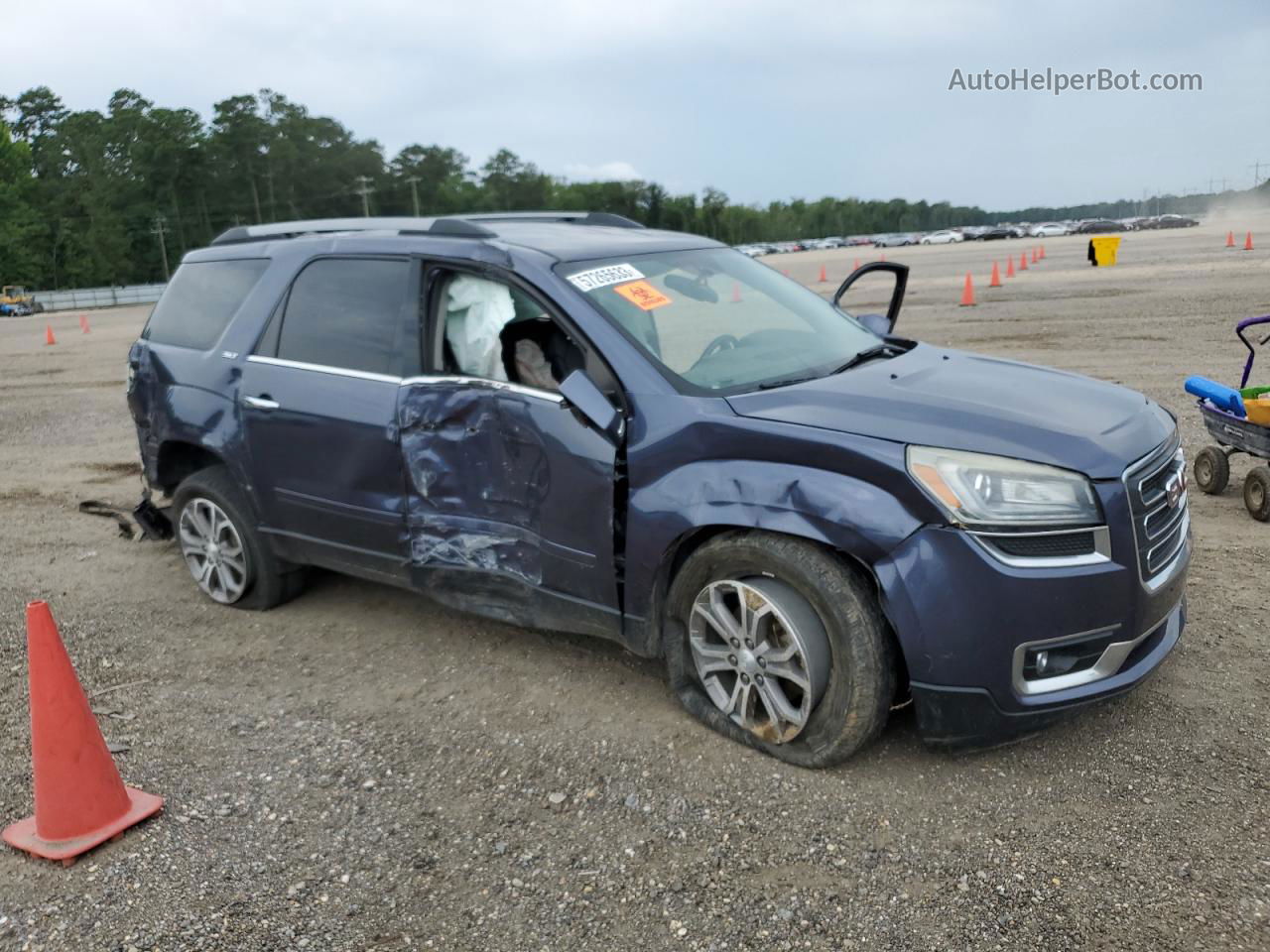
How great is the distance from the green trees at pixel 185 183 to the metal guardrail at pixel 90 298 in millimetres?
32053

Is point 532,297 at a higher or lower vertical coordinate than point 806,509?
higher

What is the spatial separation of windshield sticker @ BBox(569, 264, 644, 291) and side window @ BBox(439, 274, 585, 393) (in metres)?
0.24

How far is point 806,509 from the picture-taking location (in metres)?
3.38

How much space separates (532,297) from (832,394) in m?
1.27

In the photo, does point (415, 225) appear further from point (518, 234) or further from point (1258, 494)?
point (1258, 494)

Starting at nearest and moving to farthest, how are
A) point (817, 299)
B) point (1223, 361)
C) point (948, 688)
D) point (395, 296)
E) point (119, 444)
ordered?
1. point (948, 688)
2. point (395, 296)
3. point (817, 299)
4. point (119, 444)
5. point (1223, 361)

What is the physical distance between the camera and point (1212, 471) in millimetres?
6457

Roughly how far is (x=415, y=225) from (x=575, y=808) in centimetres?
269

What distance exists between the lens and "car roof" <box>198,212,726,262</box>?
14.5 feet

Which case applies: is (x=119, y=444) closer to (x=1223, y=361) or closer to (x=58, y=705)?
(x=58, y=705)

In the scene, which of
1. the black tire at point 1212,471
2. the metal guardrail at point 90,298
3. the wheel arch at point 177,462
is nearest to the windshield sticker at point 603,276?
the wheel arch at point 177,462

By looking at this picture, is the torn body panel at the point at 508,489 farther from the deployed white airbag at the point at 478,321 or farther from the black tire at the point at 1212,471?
the black tire at the point at 1212,471

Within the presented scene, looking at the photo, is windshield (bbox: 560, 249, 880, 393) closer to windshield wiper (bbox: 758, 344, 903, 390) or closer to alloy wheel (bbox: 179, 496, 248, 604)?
windshield wiper (bbox: 758, 344, 903, 390)

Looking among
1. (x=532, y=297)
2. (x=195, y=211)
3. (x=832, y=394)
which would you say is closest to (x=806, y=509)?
(x=832, y=394)
